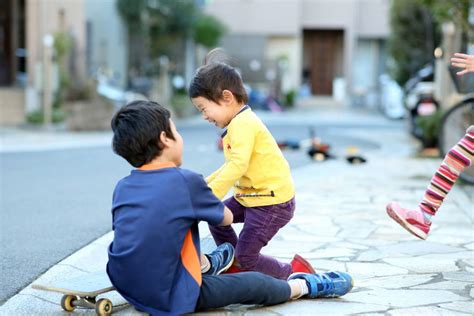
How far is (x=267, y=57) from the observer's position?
106ft

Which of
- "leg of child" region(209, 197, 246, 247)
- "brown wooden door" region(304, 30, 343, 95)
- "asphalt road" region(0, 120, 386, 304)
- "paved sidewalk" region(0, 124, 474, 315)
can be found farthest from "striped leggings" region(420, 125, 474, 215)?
"brown wooden door" region(304, 30, 343, 95)

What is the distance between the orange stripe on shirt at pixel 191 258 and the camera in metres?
3.32

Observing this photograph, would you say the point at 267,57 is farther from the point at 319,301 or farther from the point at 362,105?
the point at 319,301

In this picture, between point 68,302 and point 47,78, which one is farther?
point 47,78

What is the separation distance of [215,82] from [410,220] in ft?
3.68

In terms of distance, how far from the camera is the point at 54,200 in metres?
7.28

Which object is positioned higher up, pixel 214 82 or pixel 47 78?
pixel 214 82

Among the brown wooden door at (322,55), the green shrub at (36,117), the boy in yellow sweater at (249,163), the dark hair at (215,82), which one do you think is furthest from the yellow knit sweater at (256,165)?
the brown wooden door at (322,55)

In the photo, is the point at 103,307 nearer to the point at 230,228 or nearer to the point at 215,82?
the point at 230,228

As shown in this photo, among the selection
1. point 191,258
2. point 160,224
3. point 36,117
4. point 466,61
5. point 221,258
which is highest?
point 466,61

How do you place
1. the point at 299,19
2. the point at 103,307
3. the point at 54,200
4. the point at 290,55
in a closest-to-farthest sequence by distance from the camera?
the point at 103,307
the point at 54,200
the point at 299,19
the point at 290,55

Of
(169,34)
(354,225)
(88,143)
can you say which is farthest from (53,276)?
(169,34)

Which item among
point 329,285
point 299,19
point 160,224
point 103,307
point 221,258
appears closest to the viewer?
point 160,224

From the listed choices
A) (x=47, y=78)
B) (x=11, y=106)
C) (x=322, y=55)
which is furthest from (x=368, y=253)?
(x=322, y=55)
